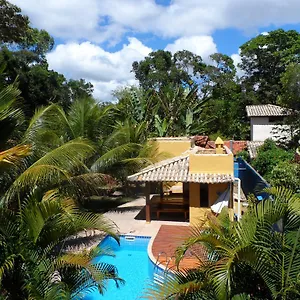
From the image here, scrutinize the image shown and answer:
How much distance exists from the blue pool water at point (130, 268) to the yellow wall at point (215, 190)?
3294 mm

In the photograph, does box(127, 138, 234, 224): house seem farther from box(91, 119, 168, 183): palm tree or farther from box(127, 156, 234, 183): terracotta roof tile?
box(91, 119, 168, 183): palm tree

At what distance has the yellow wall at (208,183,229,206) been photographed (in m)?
15.1

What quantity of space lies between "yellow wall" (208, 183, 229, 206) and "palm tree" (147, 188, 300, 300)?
9026 millimetres

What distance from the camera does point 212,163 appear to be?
14.7 metres

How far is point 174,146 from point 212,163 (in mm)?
7394

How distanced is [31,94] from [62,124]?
32.7ft

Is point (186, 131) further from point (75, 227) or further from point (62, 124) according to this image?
point (75, 227)

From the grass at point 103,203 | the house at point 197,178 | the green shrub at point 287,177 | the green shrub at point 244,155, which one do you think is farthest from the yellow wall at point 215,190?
the green shrub at point 244,155

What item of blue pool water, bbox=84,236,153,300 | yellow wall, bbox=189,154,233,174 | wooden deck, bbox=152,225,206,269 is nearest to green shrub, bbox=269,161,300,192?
yellow wall, bbox=189,154,233,174

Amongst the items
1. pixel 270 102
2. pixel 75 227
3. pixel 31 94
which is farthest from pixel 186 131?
→ pixel 270 102

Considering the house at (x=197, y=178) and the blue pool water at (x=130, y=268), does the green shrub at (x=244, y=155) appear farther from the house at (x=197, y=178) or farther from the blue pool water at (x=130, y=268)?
the blue pool water at (x=130, y=268)

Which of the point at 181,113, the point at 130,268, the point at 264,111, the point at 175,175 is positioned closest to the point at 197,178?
the point at 175,175

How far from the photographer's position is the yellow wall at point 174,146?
21.9 metres

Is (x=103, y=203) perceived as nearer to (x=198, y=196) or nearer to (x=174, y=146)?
(x=174, y=146)
